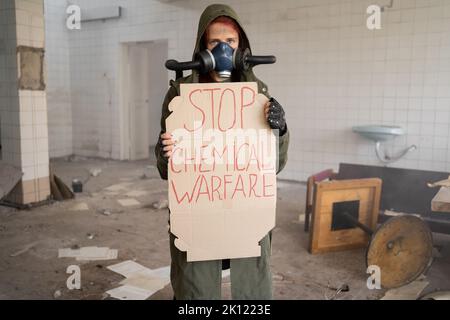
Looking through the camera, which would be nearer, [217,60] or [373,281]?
[217,60]

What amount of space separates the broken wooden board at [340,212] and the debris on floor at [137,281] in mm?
1211

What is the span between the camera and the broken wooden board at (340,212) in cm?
325

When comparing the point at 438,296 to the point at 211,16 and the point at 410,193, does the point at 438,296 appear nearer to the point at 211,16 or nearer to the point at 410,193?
the point at 410,193

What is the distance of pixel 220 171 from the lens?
1.32 meters

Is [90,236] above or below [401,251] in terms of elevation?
below

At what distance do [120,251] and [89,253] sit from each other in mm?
237

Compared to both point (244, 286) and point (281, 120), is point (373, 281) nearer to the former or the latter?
point (244, 286)

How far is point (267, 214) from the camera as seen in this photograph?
1.37m

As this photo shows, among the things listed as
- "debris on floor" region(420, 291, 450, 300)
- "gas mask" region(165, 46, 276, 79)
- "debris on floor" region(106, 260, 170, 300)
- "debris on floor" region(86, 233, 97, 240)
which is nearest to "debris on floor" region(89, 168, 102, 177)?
"debris on floor" region(86, 233, 97, 240)

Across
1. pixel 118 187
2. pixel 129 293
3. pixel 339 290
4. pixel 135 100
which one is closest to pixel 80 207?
pixel 118 187

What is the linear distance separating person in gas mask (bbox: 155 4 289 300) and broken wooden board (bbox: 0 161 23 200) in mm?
3355

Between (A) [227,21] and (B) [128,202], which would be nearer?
(A) [227,21]
